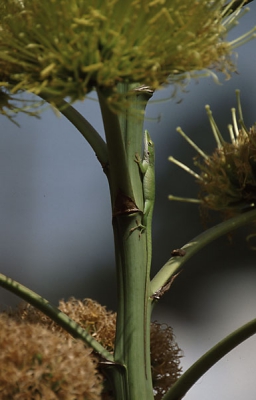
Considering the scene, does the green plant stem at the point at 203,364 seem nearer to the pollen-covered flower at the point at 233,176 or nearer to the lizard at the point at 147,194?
the lizard at the point at 147,194

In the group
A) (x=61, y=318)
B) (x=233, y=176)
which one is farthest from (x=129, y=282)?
(x=233, y=176)

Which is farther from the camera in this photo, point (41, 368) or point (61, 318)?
point (61, 318)

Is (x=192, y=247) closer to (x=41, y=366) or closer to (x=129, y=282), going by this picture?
(x=129, y=282)

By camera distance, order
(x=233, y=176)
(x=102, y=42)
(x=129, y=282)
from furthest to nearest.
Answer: (x=233, y=176), (x=129, y=282), (x=102, y=42)

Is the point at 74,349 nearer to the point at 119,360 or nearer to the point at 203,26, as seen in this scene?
the point at 119,360

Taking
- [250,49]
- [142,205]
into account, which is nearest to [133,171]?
[142,205]

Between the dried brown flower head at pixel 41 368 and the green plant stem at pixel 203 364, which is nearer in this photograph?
the dried brown flower head at pixel 41 368

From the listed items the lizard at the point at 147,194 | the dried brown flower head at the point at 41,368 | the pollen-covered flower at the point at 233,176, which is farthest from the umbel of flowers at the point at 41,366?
the pollen-covered flower at the point at 233,176
